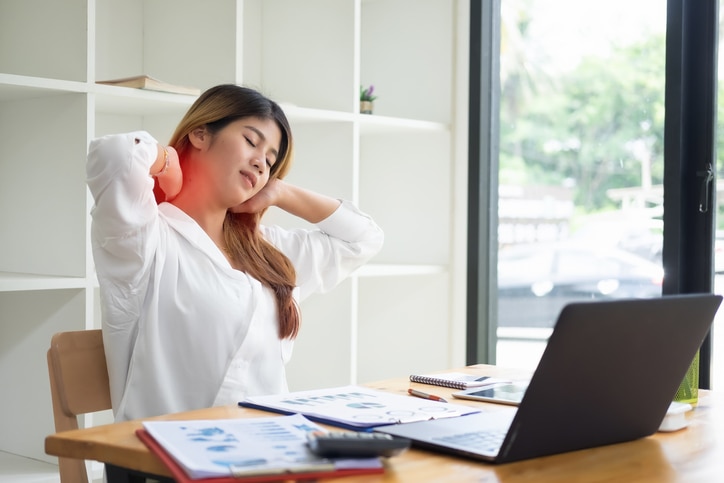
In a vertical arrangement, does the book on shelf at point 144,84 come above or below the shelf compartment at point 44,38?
below

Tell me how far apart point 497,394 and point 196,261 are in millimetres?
698

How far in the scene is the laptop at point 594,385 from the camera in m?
1.09

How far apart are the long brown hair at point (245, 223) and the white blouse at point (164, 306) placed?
1.2 inches

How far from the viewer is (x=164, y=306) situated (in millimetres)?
1819

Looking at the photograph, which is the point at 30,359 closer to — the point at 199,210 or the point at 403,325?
the point at 199,210

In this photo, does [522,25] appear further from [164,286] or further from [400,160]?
[164,286]

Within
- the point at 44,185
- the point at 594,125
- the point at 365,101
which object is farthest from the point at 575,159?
the point at 44,185

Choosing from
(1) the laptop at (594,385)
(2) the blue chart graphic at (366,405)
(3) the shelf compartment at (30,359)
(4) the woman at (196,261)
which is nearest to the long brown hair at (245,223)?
(4) the woman at (196,261)

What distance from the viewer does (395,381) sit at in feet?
5.68

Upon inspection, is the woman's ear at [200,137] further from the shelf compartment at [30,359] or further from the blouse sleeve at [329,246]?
the shelf compartment at [30,359]

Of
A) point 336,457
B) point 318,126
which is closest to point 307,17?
point 318,126

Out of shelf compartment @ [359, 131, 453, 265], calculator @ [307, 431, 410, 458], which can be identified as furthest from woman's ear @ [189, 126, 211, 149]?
shelf compartment @ [359, 131, 453, 265]

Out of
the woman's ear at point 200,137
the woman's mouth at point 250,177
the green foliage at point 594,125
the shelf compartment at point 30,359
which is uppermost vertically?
the green foliage at point 594,125

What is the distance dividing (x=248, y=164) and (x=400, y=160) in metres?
1.35
